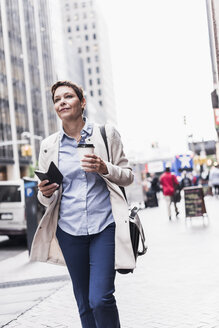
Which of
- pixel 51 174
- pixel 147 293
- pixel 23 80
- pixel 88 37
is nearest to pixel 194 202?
pixel 147 293

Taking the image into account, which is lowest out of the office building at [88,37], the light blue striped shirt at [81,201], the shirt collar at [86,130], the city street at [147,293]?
the city street at [147,293]

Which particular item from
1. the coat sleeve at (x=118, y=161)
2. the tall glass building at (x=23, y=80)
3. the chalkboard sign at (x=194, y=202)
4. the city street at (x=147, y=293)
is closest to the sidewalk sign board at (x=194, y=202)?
the chalkboard sign at (x=194, y=202)

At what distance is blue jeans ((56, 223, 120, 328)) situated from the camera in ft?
10.9

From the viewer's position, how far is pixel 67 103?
3.66 metres

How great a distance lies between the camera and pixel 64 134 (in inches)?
148

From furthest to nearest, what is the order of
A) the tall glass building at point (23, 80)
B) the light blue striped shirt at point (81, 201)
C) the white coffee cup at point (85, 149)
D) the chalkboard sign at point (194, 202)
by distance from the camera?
the tall glass building at point (23, 80)
the chalkboard sign at point (194, 202)
the light blue striped shirt at point (81, 201)
the white coffee cup at point (85, 149)

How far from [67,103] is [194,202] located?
14.1 meters

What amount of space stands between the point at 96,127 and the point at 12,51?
201 feet

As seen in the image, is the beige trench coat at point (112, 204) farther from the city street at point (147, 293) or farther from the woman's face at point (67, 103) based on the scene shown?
the city street at point (147, 293)

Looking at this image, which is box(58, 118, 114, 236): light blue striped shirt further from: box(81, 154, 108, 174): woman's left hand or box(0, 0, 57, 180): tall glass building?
box(0, 0, 57, 180): tall glass building

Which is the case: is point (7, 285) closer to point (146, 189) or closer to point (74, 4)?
point (146, 189)

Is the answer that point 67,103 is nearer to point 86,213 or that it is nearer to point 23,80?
point 86,213

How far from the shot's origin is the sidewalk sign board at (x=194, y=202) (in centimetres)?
1716

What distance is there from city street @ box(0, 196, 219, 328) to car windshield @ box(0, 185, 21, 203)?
394 cm
